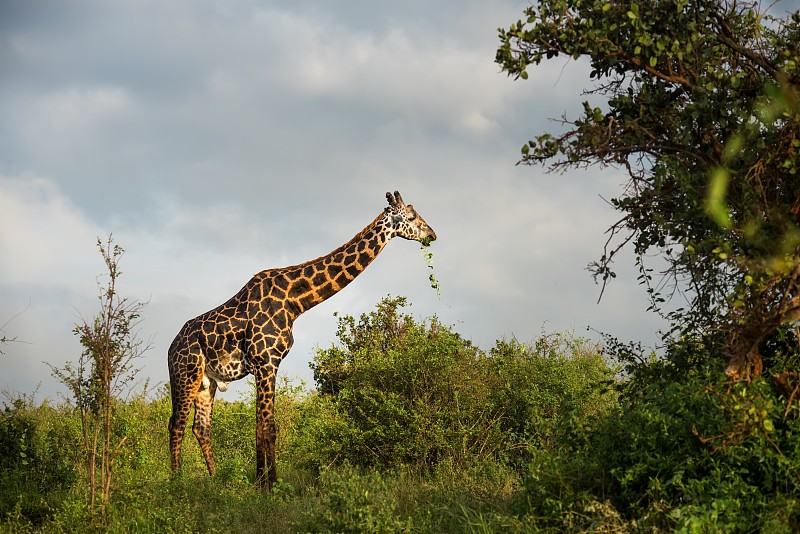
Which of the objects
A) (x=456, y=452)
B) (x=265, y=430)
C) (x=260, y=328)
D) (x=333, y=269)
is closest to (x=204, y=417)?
(x=265, y=430)

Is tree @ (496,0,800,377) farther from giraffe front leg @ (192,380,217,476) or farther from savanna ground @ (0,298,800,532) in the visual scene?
giraffe front leg @ (192,380,217,476)

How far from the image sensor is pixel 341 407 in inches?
561

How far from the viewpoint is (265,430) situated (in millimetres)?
13602

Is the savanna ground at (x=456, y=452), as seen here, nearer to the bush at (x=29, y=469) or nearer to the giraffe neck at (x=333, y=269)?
the bush at (x=29, y=469)

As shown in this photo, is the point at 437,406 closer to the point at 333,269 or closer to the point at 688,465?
the point at 333,269

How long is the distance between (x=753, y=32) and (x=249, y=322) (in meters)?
9.25

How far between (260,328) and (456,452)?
13.4ft

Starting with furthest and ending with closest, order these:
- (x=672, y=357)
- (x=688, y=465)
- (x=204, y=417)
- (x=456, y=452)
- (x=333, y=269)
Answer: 1. (x=204, y=417)
2. (x=333, y=269)
3. (x=456, y=452)
4. (x=672, y=357)
5. (x=688, y=465)

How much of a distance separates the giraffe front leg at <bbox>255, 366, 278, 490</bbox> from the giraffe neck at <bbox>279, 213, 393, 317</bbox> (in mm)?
1382

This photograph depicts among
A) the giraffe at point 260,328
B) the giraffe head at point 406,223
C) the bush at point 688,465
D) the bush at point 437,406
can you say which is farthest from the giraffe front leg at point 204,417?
the bush at point 688,465

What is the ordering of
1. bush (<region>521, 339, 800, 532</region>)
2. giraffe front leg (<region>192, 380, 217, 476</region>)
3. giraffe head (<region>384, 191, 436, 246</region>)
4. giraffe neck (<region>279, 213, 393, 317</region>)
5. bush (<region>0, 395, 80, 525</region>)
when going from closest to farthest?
1. bush (<region>521, 339, 800, 532</region>)
2. bush (<region>0, 395, 80, 525</region>)
3. giraffe neck (<region>279, 213, 393, 317</region>)
4. giraffe front leg (<region>192, 380, 217, 476</region>)
5. giraffe head (<region>384, 191, 436, 246</region>)

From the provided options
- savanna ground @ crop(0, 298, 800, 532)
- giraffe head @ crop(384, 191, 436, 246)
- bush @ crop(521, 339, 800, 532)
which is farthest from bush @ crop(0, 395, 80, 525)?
bush @ crop(521, 339, 800, 532)

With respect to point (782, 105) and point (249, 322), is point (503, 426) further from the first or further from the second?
point (782, 105)

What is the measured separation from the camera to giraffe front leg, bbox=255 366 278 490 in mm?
13328
